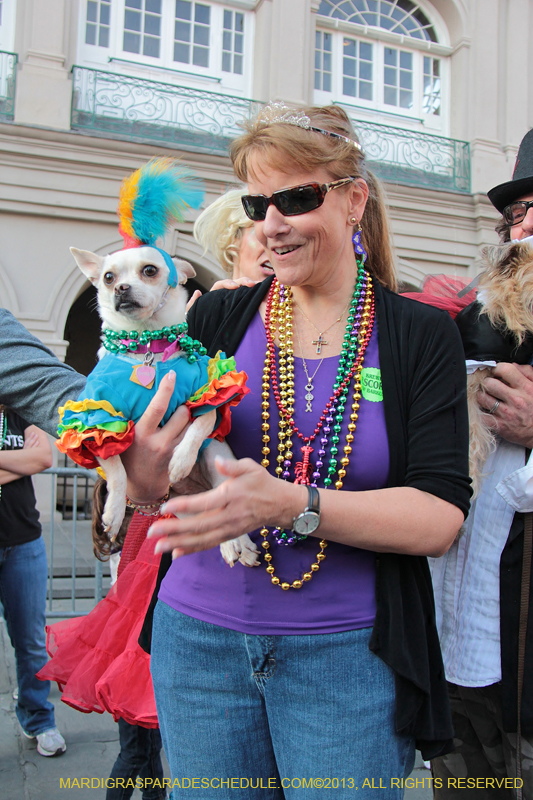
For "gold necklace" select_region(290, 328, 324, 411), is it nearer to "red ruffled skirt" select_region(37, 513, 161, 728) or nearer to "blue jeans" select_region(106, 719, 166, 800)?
"red ruffled skirt" select_region(37, 513, 161, 728)

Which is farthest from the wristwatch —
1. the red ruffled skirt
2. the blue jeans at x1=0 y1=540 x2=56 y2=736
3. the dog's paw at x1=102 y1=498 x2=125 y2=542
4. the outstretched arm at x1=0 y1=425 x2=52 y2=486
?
the blue jeans at x1=0 y1=540 x2=56 y2=736

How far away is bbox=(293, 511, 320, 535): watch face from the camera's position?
134cm

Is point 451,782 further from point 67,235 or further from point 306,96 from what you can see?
point 306,96

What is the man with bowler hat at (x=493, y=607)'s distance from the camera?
1.90 m

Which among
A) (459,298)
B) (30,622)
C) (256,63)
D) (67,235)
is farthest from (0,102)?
(459,298)

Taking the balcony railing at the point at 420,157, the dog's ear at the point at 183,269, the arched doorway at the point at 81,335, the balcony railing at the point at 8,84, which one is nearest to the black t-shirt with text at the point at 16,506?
the dog's ear at the point at 183,269

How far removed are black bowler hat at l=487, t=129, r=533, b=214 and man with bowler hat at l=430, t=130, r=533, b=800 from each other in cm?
58

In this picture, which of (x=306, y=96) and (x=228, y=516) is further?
(x=306, y=96)

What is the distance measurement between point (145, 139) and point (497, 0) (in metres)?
8.03

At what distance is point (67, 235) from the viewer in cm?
1009

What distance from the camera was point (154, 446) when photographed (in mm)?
1644

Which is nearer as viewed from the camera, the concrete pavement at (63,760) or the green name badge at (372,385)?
the green name badge at (372,385)

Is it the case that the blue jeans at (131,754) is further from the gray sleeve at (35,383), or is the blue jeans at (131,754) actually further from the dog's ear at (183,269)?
the dog's ear at (183,269)

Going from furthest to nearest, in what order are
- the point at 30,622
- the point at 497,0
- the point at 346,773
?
1. the point at 497,0
2. the point at 30,622
3. the point at 346,773
